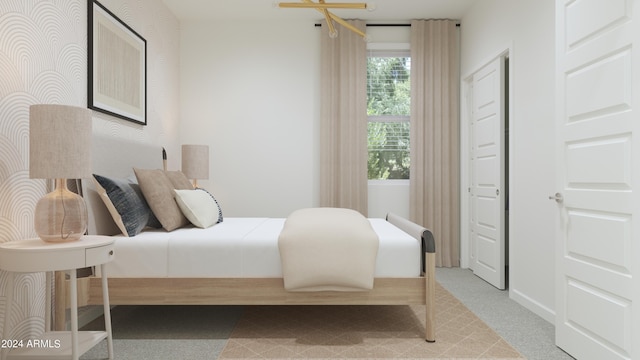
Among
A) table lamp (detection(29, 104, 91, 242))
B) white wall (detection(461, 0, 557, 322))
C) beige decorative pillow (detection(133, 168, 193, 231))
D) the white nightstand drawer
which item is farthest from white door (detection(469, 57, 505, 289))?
table lamp (detection(29, 104, 91, 242))

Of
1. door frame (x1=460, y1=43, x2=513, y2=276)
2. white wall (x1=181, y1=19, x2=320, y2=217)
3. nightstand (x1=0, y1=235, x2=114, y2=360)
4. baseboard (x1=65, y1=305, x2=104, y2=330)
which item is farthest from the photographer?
white wall (x1=181, y1=19, x2=320, y2=217)

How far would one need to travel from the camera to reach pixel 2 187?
6.59ft

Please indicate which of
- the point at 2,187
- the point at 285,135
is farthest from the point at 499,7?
the point at 2,187

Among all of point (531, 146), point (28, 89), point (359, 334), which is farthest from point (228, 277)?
point (531, 146)

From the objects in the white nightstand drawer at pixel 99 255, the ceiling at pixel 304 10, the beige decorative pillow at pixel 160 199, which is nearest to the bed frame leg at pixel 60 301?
the white nightstand drawer at pixel 99 255

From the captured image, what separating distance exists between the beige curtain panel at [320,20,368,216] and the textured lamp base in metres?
2.87

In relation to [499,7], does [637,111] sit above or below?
below

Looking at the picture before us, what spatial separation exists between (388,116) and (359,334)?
2.97m

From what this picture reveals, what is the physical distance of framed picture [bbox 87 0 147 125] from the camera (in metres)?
2.79

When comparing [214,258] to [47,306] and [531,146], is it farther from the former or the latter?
[531,146]

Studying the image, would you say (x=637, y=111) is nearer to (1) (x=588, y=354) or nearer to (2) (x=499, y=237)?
(1) (x=588, y=354)

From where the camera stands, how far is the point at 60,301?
2254 millimetres

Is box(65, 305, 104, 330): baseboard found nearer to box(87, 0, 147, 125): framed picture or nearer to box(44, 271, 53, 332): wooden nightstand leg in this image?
box(44, 271, 53, 332): wooden nightstand leg

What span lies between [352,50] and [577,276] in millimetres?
3342
